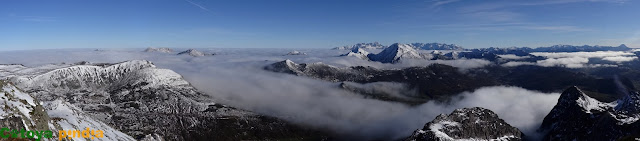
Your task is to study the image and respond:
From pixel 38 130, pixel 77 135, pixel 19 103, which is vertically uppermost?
pixel 19 103

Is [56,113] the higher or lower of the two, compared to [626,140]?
lower

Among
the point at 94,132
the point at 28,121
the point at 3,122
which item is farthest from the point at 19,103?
the point at 94,132

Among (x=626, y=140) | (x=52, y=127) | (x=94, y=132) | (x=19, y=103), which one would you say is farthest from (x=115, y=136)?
(x=626, y=140)

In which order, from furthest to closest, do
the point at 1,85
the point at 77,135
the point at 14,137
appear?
the point at 77,135, the point at 1,85, the point at 14,137

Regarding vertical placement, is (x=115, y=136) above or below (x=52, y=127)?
below

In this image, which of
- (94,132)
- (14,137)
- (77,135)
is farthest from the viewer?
(94,132)

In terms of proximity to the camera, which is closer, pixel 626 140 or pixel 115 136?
pixel 626 140

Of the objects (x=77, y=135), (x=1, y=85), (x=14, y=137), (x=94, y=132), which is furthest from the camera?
(x=94, y=132)

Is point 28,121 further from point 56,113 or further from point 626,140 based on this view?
point 626,140

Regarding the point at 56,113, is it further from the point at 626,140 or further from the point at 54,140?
the point at 626,140
